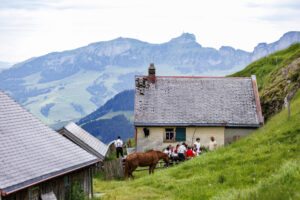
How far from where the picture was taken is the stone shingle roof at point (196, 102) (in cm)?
3200

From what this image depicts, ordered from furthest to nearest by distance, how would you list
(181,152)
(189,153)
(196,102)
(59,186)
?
(196,102), (189,153), (181,152), (59,186)

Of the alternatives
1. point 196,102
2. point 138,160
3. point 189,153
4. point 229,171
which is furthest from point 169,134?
point 229,171

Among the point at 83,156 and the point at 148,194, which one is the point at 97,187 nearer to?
the point at 83,156

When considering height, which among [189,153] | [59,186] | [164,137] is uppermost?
[164,137]

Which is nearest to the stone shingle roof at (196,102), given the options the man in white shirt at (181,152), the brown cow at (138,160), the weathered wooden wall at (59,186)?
the man in white shirt at (181,152)

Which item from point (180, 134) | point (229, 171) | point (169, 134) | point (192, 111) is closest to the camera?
point (229, 171)

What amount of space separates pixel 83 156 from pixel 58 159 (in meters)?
2.07

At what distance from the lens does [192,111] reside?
108 feet

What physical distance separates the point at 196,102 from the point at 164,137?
489 cm

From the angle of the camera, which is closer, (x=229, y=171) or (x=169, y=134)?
(x=229, y=171)

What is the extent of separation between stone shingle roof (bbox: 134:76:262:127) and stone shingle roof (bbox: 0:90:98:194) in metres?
14.6

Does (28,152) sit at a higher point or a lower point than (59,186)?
higher

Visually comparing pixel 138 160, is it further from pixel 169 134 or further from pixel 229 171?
pixel 169 134

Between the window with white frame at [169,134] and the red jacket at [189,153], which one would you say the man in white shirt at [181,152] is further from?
the window with white frame at [169,134]
